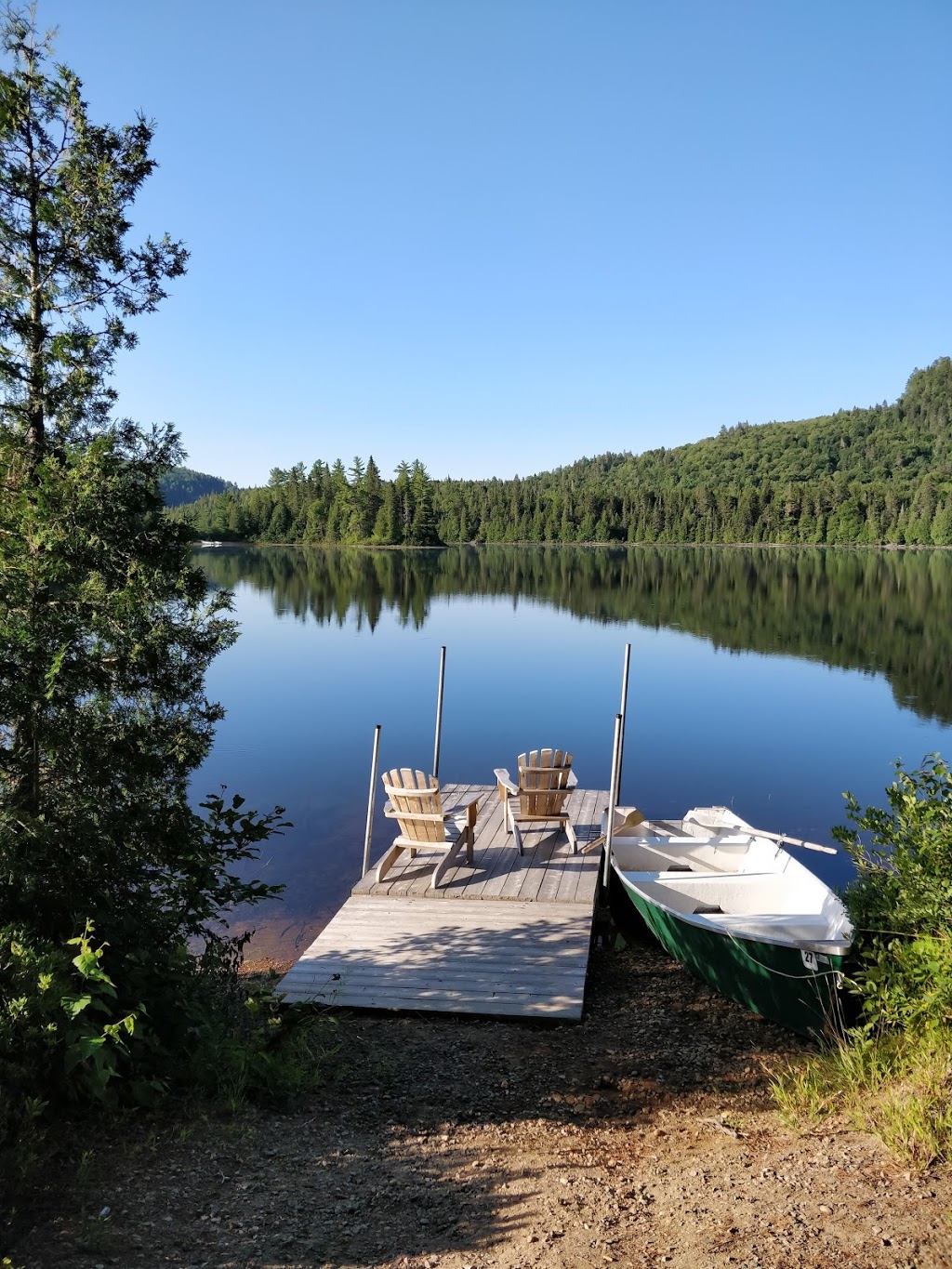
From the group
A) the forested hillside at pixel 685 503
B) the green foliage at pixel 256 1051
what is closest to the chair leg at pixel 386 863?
the green foliage at pixel 256 1051

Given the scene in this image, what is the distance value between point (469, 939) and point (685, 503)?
451ft

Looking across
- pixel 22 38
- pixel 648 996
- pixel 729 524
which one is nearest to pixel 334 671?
pixel 648 996

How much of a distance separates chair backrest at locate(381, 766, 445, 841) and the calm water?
64.4 inches

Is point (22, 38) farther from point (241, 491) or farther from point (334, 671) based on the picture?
point (241, 491)

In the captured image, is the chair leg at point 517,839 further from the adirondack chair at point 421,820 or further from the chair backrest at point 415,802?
the chair backrest at point 415,802

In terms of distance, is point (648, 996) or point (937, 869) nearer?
point (937, 869)

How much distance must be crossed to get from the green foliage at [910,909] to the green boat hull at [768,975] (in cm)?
64

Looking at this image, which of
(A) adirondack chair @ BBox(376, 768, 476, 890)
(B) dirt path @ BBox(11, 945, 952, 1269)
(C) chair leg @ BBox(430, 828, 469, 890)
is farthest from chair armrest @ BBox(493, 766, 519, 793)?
(B) dirt path @ BBox(11, 945, 952, 1269)

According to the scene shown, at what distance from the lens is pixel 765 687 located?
2336 cm

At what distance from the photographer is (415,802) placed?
8906mm

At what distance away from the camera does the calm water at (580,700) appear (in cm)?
1416

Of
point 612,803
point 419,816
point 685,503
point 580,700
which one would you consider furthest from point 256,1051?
point 685,503

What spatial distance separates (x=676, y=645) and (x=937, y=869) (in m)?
26.0

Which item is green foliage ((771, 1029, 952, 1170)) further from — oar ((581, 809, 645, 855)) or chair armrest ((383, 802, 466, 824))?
chair armrest ((383, 802, 466, 824))
